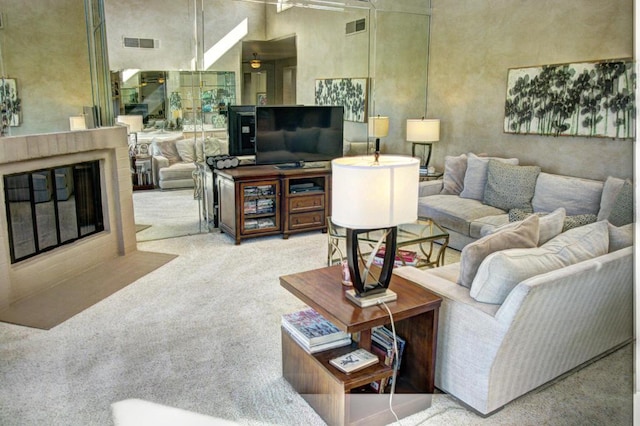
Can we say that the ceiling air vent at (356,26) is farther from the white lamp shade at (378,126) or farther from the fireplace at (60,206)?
the fireplace at (60,206)

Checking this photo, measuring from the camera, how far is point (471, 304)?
2488mm

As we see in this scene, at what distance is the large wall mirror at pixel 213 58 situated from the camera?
4.36 m

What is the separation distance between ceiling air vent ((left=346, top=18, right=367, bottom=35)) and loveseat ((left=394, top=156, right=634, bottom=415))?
14.0 feet

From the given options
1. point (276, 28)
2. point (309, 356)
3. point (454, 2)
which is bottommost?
point (309, 356)

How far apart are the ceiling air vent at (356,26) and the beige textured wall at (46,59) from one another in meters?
3.14

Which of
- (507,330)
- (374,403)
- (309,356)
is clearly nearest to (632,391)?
(507,330)

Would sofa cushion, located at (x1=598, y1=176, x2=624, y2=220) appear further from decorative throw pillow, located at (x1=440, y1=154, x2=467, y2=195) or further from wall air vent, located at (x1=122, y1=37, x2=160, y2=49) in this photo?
wall air vent, located at (x1=122, y1=37, x2=160, y2=49)

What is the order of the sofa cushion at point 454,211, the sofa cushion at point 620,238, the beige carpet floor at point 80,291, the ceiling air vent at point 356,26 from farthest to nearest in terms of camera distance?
the ceiling air vent at point 356,26 < the sofa cushion at point 454,211 < the beige carpet floor at point 80,291 < the sofa cushion at point 620,238

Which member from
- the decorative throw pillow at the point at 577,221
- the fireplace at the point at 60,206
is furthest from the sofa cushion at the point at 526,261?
the fireplace at the point at 60,206

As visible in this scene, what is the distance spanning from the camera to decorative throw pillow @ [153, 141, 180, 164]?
224 inches

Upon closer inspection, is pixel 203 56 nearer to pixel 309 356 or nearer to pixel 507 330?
pixel 309 356

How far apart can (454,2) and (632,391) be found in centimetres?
519

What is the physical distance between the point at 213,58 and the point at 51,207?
2.37 metres

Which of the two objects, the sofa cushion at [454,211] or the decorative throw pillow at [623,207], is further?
the sofa cushion at [454,211]
